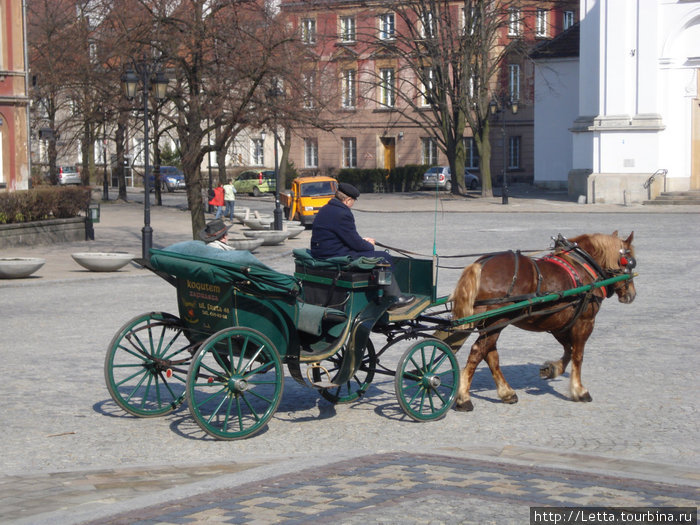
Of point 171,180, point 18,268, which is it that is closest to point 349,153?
point 171,180

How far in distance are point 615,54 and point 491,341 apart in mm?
37967

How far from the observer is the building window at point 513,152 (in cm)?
6981

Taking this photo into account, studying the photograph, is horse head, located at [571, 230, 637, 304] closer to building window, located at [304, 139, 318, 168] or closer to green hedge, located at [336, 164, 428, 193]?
green hedge, located at [336, 164, 428, 193]

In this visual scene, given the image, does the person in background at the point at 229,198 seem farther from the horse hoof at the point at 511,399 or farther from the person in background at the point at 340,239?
the horse hoof at the point at 511,399

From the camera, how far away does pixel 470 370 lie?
9.19 metres

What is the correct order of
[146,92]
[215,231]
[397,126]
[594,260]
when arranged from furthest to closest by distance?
[397,126] → [146,92] → [215,231] → [594,260]

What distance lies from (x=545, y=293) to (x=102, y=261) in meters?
14.3

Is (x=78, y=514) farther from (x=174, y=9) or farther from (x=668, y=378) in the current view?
(x=174, y=9)

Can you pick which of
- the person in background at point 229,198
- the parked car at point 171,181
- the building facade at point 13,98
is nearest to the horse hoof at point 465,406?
the building facade at point 13,98

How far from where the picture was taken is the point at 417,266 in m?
9.55

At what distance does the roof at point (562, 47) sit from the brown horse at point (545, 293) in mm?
47584

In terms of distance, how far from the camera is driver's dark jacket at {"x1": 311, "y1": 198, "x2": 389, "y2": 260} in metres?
9.06

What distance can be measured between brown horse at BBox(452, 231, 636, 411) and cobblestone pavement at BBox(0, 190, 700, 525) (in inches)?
12.9

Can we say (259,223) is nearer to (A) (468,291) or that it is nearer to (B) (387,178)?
(A) (468,291)
